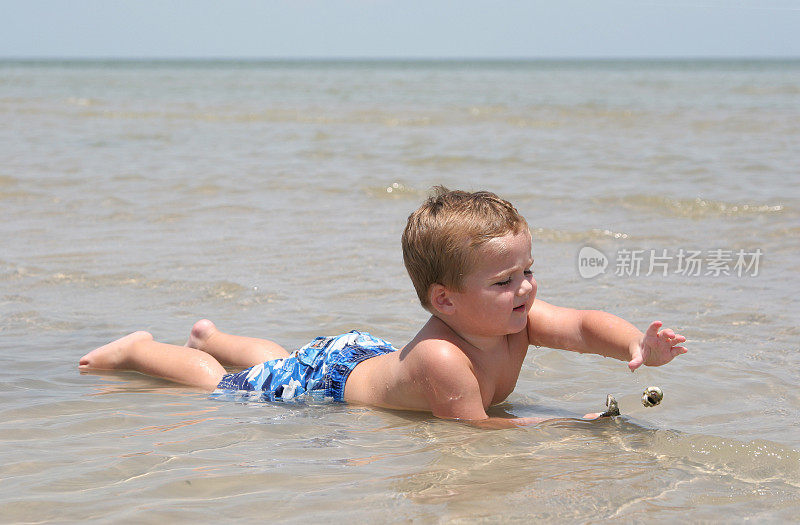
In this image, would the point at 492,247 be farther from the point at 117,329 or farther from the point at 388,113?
the point at 388,113

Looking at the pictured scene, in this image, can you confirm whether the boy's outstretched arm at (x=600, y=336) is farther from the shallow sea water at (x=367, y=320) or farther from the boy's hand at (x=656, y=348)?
the shallow sea water at (x=367, y=320)

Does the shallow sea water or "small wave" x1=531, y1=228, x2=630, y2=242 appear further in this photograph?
"small wave" x1=531, y1=228, x2=630, y2=242

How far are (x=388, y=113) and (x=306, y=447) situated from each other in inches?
529

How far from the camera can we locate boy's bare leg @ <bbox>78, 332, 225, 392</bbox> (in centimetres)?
333

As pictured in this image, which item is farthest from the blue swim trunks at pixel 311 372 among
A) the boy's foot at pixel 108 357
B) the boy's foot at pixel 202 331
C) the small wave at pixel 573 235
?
the small wave at pixel 573 235

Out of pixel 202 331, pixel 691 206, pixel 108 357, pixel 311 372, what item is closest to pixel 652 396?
pixel 311 372

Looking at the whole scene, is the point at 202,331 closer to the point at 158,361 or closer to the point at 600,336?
the point at 158,361

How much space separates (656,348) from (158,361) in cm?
186

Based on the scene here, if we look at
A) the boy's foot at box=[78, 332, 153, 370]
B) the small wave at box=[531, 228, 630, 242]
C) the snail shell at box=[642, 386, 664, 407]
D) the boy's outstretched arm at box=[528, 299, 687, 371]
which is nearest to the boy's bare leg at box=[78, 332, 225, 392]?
the boy's foot at box=[78, 332, 153, 370]

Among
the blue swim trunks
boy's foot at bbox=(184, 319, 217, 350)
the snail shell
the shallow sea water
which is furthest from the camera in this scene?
boy's foot at bbox=(184, 319, 217, 350)

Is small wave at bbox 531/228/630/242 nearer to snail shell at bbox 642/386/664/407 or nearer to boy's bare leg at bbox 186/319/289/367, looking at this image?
boy's bare leg at bbox 186/319/289/367

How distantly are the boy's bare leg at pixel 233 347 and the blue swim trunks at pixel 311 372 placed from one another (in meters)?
0.16

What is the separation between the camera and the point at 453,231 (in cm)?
265

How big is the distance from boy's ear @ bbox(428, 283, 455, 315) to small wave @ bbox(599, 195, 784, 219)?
3.85m
